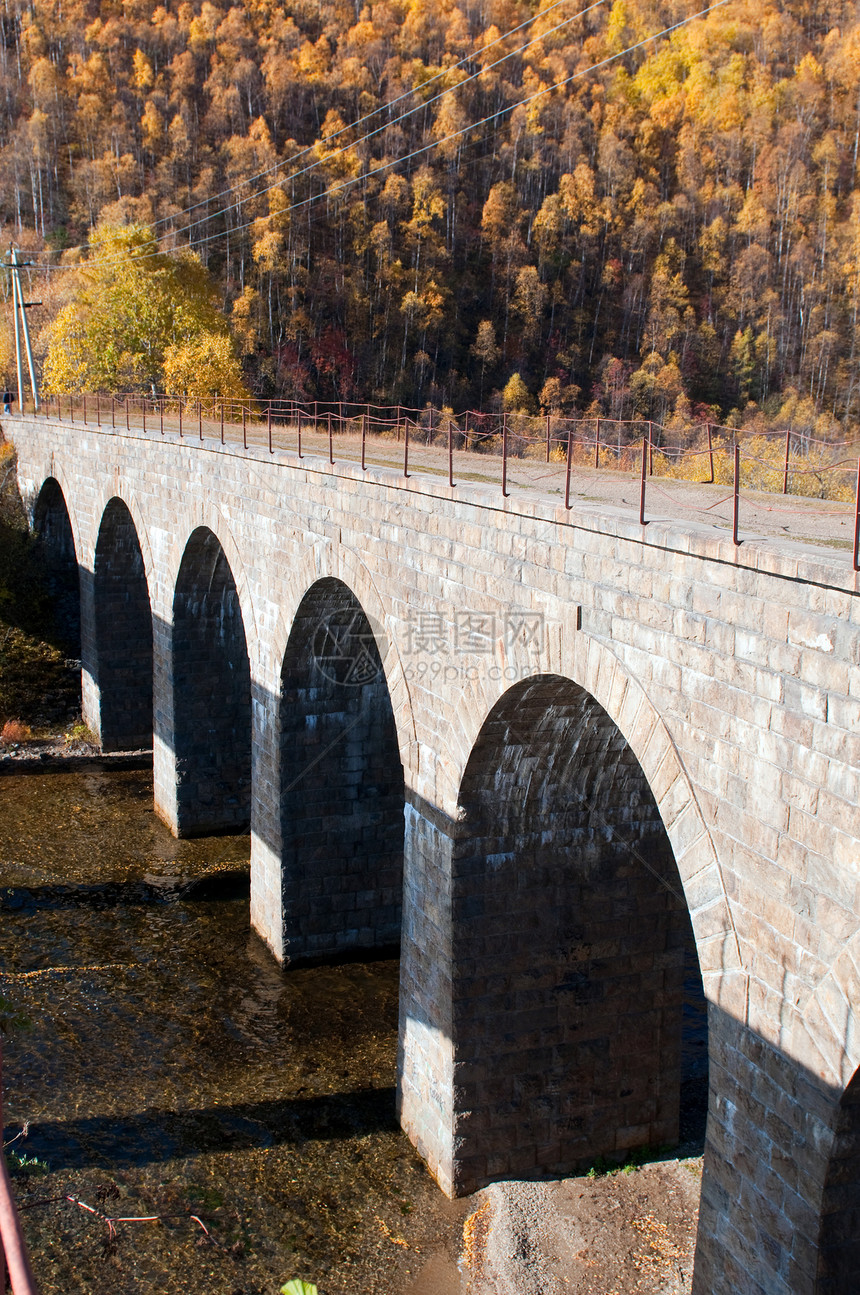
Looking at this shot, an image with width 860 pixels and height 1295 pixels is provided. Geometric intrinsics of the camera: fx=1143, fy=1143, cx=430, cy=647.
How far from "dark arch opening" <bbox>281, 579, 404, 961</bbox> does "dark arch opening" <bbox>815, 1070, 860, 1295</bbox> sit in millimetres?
9238

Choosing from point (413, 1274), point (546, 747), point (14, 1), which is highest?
point (14, 1)

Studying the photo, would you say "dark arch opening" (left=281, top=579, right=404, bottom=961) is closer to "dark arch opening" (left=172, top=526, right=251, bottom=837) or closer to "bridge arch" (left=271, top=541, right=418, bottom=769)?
"bridge arch" (left=271, top=541, right=418, bottom=769)

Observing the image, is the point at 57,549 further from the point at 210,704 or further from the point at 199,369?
the point at 210,704

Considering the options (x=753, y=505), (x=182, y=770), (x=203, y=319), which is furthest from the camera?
(x=203, y=319)

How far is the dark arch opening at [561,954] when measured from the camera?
1023 centimetres

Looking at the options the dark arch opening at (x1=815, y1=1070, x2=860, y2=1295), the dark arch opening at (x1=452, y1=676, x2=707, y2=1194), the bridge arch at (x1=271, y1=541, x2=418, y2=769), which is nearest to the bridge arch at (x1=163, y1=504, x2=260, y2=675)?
the bridge arch at (x1=271, y1=541, x2=418, y2=769)

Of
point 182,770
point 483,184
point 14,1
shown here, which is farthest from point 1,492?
point 14,1

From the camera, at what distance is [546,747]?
33.0 feet

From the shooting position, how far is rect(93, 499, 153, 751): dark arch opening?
79.9 ft

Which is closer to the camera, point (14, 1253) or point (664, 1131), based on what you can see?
point (14, 1253)

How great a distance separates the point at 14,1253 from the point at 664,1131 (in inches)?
426

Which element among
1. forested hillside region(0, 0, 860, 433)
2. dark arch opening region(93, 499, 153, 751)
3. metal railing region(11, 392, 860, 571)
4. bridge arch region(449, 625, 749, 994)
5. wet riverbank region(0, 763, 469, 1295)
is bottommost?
wet riverbank region(0, 763, 469, 1295)

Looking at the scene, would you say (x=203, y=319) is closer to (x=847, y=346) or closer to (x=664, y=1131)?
(x=664, y=1131)

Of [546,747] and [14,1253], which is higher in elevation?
[14,1253]
